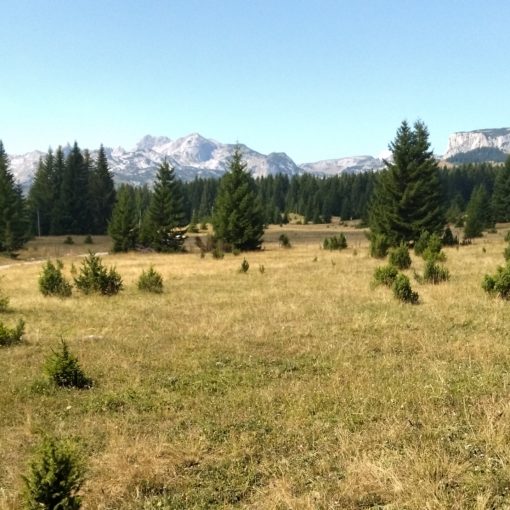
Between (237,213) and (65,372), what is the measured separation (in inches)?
1294

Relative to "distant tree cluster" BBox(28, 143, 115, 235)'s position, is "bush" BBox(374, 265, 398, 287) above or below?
below

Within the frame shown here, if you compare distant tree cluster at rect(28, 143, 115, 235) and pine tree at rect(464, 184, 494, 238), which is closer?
pine tree at rect(464, 184, 494, 238)

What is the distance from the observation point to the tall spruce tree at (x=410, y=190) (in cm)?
3441

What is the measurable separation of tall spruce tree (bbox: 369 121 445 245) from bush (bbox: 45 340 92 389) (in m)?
29.7

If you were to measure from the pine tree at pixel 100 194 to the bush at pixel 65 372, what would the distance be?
70.4 meters

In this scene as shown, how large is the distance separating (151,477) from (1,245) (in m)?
50.3

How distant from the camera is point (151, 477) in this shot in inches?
178

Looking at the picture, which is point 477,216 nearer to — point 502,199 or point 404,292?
point 502,199

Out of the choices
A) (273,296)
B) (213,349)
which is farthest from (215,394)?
(273,296)

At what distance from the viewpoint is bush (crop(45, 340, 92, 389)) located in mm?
7465

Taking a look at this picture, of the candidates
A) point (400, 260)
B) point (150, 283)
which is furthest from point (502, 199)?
point (150, 283)

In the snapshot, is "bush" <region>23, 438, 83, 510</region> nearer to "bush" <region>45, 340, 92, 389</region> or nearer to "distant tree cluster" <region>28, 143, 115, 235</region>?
"bush" <region>45, 340, 92, 389</region>

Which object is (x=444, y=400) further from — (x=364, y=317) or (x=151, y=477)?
(x=364, y=317)

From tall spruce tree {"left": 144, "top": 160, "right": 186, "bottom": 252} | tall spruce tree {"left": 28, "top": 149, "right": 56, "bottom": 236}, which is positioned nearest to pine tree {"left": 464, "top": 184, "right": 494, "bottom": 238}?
tall spruce tree {"left": 144, "top": 160, "right": 186, "bottom": 252}
